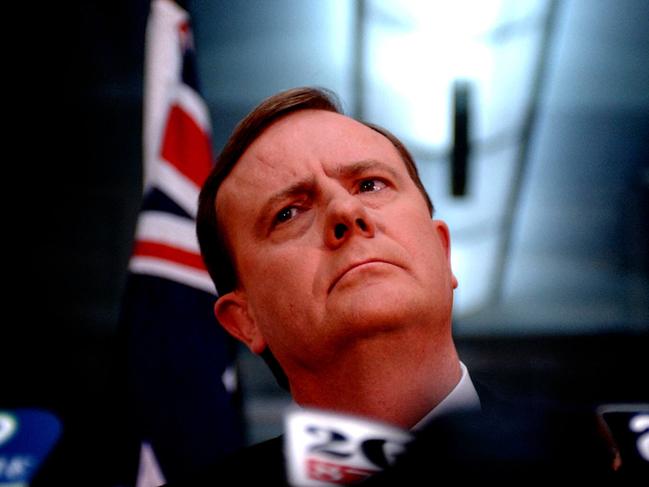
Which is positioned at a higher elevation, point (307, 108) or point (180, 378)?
point (307, 108)

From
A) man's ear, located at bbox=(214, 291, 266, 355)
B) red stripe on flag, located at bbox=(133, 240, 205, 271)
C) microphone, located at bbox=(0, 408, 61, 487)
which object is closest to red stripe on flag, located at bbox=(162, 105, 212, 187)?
red stripe on flag, located at bbox=(133, 240, 205, 271)

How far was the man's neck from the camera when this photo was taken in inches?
28.9

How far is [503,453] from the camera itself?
44cm

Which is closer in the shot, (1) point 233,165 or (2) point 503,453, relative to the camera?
(2) point 503,453

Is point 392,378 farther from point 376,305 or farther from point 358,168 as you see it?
point 358,168

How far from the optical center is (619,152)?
2656 mm

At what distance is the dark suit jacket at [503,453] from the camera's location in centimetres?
44

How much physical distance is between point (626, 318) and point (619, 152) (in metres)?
0.77

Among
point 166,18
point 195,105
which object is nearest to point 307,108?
point 195,105

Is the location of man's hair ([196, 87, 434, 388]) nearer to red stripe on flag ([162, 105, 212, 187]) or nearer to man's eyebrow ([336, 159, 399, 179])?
man's eyebrow ([336, 159, 399, 179])

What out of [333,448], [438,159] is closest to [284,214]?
[333,448]

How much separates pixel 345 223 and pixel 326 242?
34 mm

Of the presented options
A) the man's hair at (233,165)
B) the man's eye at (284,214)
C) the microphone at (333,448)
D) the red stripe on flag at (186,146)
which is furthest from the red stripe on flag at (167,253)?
the microphone at (333,448)

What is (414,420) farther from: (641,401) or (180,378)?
(641,401)
